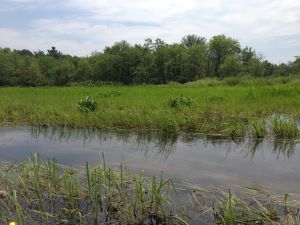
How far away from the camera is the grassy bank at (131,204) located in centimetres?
449

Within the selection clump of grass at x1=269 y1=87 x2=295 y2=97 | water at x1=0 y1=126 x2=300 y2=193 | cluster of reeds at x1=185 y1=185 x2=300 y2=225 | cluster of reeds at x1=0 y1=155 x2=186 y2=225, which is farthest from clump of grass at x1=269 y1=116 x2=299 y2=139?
clump of grass at x1=269 y1=87 x2=295 y2=97

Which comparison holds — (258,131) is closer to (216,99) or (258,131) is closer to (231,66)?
(216,99)

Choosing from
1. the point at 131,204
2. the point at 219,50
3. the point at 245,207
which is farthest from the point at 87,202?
the point at 219,50

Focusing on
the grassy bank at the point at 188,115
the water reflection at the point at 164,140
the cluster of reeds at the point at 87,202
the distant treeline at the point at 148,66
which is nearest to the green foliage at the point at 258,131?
the grassy bank at the point at 188,115

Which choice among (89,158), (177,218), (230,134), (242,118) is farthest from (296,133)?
(177,218)

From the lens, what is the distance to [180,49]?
59219mm

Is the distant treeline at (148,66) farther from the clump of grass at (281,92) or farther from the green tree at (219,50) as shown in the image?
the clump of grass at (281,92)

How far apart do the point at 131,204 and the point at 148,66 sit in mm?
56213

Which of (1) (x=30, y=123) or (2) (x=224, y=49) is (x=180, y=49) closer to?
(2) (x=224, y=49)

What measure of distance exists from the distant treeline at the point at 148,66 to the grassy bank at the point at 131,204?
169 feet

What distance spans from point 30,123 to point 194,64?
46720 millimetres

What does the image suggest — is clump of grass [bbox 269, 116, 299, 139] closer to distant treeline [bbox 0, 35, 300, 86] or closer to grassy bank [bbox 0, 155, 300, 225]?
grassy bank [bbox 0, 155, 300, 225]

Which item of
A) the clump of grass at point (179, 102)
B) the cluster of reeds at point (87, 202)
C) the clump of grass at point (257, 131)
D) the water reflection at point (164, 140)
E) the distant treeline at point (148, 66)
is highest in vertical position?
the distant treeline at point (148, 66)

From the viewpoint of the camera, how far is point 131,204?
462 cm
